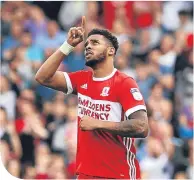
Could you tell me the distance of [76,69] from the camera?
43.1ft

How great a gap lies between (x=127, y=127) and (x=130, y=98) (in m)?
0.31

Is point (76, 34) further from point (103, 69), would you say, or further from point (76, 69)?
point (76, 69)

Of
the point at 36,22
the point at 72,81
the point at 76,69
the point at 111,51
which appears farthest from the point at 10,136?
the point at 111,51

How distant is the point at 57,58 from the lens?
777 centimetres

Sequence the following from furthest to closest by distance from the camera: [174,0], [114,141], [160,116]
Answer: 1. [174,0]
2. [160,116]
3. [114,141]

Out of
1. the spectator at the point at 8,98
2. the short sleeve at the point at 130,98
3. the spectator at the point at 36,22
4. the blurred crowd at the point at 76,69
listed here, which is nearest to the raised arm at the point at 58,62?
the short sleeve at the point at 130,98

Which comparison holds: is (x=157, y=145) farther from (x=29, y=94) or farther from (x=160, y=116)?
(x=29, y=94)

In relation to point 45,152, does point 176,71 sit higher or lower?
higher

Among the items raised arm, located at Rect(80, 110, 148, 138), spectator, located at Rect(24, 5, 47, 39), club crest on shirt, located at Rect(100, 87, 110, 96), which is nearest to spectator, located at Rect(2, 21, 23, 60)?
spectator, located at Rect(24, 5, 47, 39)

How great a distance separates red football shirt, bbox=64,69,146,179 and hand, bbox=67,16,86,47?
439mm

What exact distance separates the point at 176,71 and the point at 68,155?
2765 mm

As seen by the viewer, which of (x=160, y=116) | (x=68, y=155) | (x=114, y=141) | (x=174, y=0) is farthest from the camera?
(x=174, y=0)

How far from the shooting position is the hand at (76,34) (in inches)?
301

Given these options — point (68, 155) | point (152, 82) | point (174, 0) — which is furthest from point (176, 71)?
point (68, 155)
